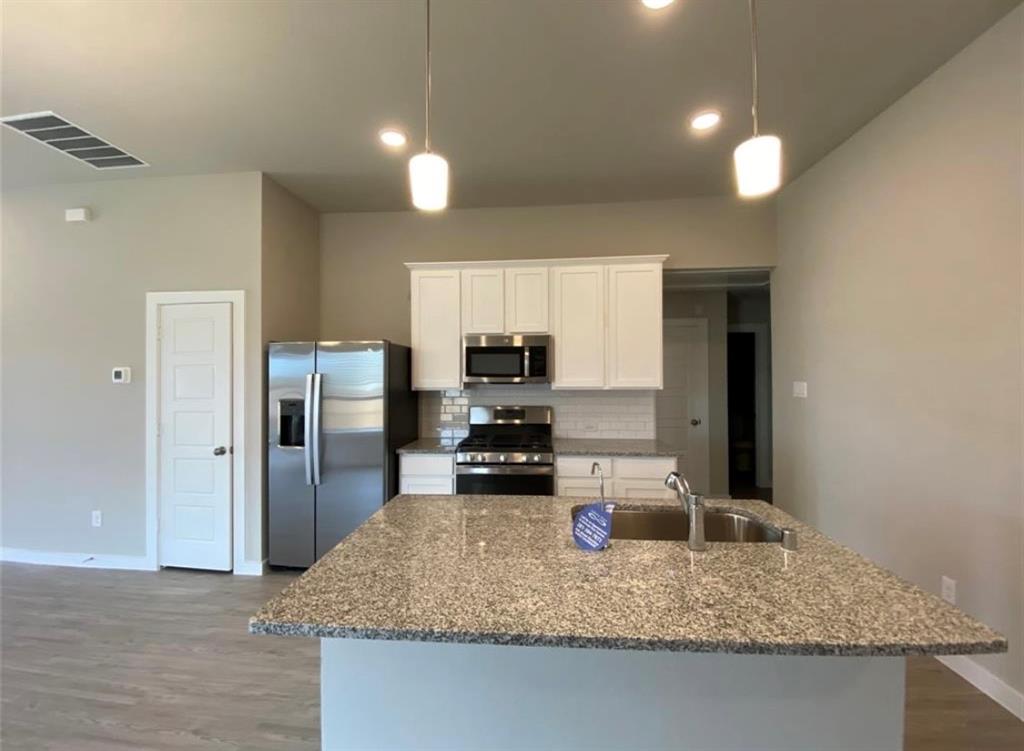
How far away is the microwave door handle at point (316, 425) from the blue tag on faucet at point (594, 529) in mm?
2507

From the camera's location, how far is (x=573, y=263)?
3756 millimetres

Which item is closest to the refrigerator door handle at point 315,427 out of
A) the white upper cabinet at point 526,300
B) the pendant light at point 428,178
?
the white upper cabinet at point 526,300

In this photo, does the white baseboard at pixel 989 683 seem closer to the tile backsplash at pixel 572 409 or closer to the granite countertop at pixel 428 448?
the tile backsplash at pixel 572 409

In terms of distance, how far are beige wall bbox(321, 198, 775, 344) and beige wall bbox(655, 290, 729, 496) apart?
1.32 meters

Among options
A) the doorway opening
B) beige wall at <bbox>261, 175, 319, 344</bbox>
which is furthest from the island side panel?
the doorway opening

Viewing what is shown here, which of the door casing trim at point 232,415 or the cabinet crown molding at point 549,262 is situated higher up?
the cabinet crown molding at point 549,262

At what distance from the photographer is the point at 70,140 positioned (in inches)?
120

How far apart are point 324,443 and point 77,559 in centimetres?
229

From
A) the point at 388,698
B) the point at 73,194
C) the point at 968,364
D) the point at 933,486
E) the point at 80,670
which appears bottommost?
the point at 80,670

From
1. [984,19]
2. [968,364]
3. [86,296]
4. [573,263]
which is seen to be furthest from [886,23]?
[86,296]

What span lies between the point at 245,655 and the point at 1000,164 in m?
4.38

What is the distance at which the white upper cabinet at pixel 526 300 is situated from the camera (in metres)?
3.79

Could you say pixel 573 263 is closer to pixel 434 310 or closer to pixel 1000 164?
pixel 434 310

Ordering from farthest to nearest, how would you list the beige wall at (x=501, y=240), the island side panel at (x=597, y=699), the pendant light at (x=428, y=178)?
the beige wall at (x=501, y=240), the pendant light at (x=428, y=178), the island side panel at (x=597, y=699)
